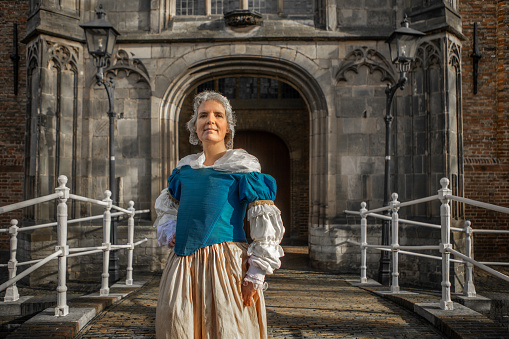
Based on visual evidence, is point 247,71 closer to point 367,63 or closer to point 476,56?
point 367,63

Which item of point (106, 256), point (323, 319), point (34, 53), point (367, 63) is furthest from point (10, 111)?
point (323, 319)

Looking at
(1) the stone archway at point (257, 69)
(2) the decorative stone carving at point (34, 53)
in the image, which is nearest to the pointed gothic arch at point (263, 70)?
(1) the stone archway at point (257, 69)

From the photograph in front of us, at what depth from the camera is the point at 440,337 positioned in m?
3.55

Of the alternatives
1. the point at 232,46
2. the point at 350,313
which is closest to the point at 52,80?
the point at 232,46

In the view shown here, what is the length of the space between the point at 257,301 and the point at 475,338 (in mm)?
1945

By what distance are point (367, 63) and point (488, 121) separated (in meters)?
3.94

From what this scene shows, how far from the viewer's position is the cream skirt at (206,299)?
204cm

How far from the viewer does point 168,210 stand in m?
2.44

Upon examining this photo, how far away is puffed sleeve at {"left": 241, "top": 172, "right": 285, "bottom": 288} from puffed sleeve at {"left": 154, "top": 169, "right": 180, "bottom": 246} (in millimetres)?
438

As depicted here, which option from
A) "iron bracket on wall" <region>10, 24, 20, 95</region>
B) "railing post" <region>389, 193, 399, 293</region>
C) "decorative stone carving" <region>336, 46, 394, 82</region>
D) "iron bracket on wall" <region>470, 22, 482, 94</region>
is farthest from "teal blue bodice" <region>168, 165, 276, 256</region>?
"iron bracket on wall" <region>10, 24, 20, 95</region>

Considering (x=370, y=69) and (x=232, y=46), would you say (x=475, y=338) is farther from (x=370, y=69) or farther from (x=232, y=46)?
(x=232, y=46)

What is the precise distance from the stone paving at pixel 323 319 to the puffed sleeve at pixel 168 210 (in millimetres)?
1478

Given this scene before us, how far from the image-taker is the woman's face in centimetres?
228

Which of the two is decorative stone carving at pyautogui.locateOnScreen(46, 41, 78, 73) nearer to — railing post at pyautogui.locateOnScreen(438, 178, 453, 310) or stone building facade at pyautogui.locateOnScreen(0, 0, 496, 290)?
stone building facade at pyautogui.locateOnScreen(0, 0, 496, 290)
